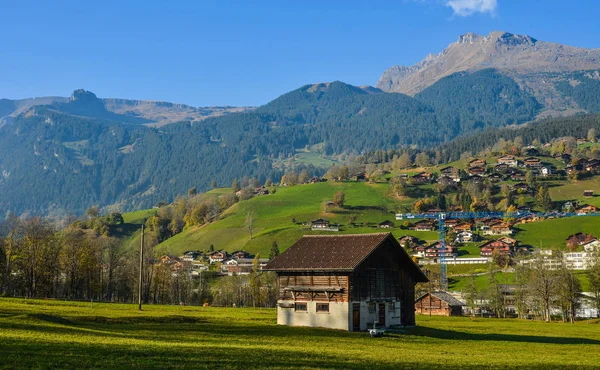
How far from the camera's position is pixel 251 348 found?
36656 mm

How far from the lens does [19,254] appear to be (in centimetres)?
11369

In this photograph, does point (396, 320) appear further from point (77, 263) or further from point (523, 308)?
point (77, 263)

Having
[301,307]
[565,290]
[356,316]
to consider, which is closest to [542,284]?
[565,290]

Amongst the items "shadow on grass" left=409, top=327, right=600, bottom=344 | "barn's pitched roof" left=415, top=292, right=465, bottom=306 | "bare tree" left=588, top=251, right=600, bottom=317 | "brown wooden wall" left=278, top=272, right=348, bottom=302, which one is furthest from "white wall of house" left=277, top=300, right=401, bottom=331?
"barn's pitched roof" left=415, top=292, right=465, bottom=306

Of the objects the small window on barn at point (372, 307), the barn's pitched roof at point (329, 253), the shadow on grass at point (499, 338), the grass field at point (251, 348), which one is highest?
the barn's pitched roof at point (329, 253)

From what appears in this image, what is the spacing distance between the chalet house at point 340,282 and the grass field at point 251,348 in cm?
345

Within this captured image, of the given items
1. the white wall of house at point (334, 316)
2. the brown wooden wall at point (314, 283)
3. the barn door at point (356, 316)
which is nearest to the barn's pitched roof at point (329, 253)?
the brown wooden wall at point (314, 283)

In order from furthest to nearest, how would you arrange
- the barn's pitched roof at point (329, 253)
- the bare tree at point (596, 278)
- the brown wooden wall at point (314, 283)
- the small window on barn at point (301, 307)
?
the bare tree at point (596, 278)
the small window on barn at point (301, 307)
the barn's pitched roof at point (329, 253)
the brown wooden wall at point (314, 283)

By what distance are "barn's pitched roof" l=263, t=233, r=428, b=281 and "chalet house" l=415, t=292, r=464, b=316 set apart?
68.8 meters

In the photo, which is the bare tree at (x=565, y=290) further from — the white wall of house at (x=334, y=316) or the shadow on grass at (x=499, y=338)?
the white wall of house at (x=334, y=316)

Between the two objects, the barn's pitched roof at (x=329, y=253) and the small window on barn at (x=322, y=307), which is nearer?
the small window on barn at (x=322, y=307)

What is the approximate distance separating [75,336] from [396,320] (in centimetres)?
3760

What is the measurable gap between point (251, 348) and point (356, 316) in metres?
25.0

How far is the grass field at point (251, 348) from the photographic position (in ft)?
94.3
